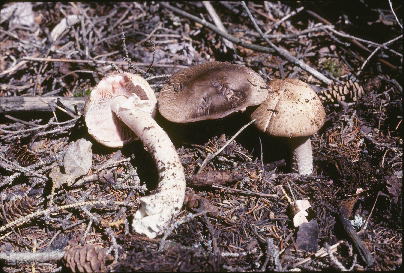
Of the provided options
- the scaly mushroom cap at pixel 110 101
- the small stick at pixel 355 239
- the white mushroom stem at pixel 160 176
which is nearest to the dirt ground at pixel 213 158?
the small stick at pixel 355 239

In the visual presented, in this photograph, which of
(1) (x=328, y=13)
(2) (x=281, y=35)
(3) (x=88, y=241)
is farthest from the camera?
(1) (x=328, y=13)

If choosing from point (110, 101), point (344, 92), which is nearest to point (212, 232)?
point (110, 101)

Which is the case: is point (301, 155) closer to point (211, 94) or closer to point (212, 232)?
point (211, 94)

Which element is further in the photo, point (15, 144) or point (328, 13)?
point (328, 13)

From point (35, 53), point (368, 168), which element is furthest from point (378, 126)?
point (35, 53)

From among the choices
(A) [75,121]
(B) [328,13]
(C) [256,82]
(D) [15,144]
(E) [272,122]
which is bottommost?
(D) [15,144]

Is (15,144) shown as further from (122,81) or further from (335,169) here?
(335,169)
